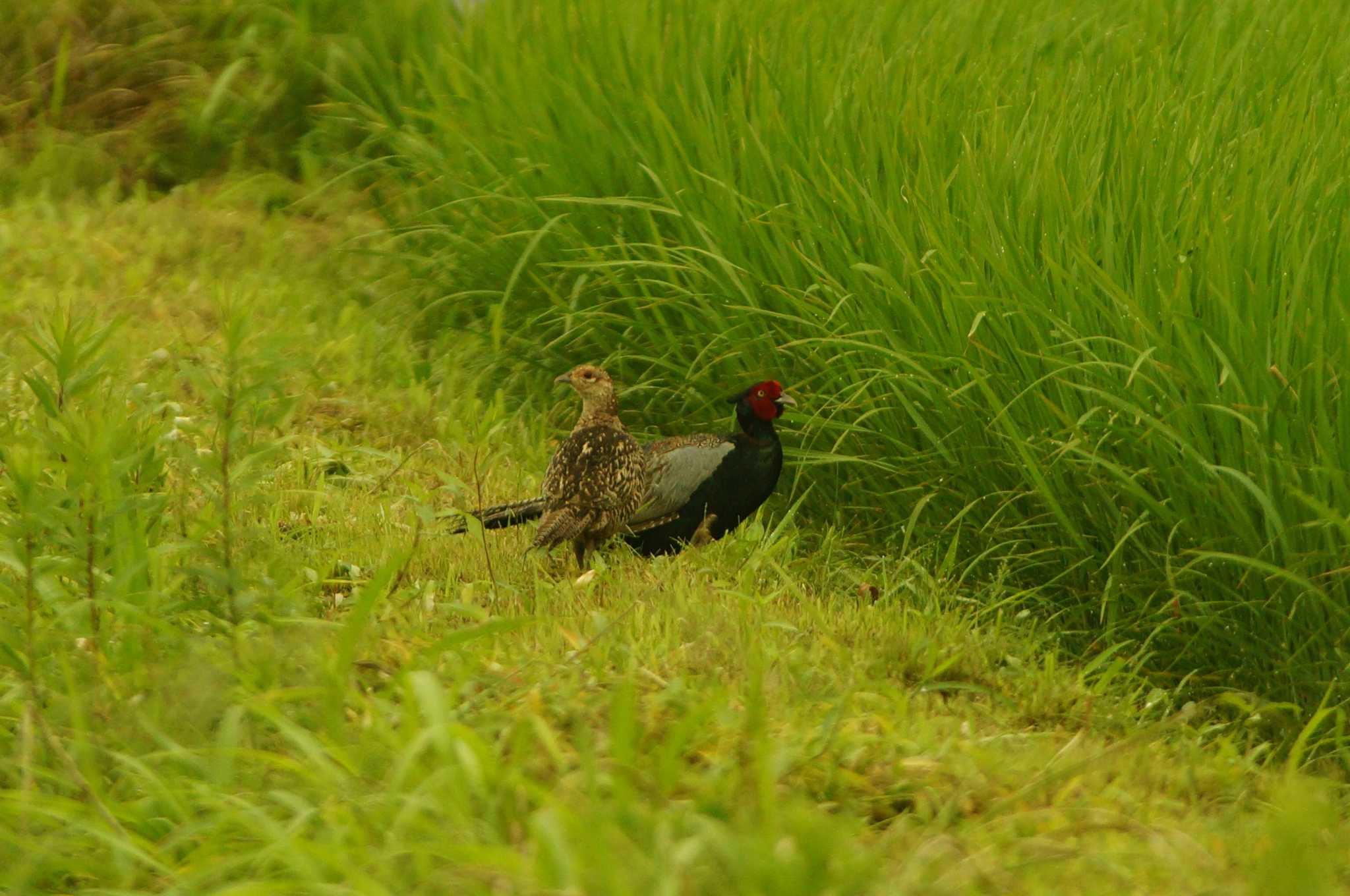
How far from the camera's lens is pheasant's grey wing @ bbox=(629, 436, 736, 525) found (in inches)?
175

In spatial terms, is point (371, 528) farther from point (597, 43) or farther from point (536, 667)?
point (597, 43)

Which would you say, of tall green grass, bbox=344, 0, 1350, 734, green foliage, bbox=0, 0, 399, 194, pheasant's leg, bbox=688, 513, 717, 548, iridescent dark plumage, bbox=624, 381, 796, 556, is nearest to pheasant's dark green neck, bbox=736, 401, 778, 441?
iridescent dark plumage, bbox=624, 381, 796, 556

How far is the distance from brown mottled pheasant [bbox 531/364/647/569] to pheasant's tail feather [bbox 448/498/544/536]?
0.06m

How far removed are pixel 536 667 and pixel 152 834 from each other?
0.84 meters

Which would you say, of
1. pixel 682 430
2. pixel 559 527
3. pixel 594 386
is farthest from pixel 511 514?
pixel 682 430

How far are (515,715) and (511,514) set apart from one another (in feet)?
5.08

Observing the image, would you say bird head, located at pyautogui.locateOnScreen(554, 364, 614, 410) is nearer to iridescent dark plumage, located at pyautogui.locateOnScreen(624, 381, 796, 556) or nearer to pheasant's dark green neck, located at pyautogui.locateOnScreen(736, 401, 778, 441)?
A: iridescent dark plumage, located at pyautogui.locateOnScreen(624, 381, 796, 556)

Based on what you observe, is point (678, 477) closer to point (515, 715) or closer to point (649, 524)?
point (649, 524)

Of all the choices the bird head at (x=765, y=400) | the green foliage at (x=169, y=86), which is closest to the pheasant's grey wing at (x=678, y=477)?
the bird head at (x=765, y=400)

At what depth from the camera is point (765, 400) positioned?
14.8ft

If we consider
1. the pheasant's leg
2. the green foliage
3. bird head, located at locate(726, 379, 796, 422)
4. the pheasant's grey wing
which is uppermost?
the green foliage

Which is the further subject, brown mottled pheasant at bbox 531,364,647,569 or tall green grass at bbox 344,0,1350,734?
brown mottled pheasant at bbox 531,364,647,569

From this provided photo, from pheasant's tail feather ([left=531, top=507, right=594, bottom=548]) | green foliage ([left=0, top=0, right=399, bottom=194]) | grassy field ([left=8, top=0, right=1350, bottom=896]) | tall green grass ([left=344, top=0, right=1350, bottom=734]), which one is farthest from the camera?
green foliage ([left=0, top=0, right=399, bottom=194])

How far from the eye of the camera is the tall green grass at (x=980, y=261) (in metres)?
3.87
